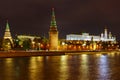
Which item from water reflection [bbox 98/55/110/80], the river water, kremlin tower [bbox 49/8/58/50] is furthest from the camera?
kremlin tower [bbox 49/8/58/50]

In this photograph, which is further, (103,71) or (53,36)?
(53,36)

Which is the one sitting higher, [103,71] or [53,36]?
[53,36]

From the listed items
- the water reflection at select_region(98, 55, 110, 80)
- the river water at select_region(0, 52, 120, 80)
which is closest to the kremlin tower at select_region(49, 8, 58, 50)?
the river water at select_region(0, 52, 120, 80)

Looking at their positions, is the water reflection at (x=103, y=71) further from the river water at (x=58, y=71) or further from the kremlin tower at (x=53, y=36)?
the kremlin tower at (x=53, y=36)

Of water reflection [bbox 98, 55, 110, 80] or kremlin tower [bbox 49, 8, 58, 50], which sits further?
kremlin tower [bbox 49, 8, 58, 50]

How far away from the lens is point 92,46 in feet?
461

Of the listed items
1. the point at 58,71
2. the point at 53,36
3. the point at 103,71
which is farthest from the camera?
the point at 53,36

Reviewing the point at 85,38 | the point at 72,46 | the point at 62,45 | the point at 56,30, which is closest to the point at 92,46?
the point at 72,46

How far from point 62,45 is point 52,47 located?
13.4m

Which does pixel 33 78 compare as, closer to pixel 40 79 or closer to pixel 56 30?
pixel 40 79

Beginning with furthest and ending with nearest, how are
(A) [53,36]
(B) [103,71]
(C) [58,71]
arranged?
(A) [53,36] → (B) [103,71] → (C) [58,71]

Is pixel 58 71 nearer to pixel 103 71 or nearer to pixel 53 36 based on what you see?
pixel 103 71

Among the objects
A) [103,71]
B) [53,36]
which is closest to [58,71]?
[103,71]

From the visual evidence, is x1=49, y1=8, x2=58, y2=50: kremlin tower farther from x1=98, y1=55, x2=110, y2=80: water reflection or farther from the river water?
x1=98, y1=55, x2=110, y2=80: water reflection
